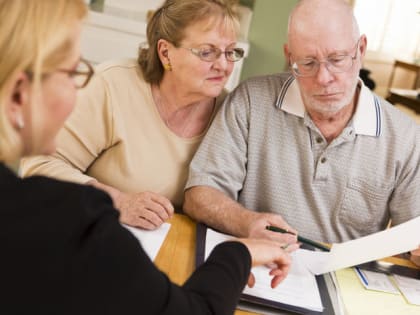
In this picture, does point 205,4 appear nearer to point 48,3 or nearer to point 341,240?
point 341,240

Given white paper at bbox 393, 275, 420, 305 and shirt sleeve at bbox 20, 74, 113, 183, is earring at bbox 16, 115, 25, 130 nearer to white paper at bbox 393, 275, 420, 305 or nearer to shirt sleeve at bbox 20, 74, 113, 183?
shirt sleeve at bbox 20, 74, 113, 183

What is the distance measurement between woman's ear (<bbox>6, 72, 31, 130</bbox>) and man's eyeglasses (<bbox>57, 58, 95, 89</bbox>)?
51 mm

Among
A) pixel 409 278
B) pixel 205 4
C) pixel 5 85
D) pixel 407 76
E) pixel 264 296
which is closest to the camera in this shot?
pixel 5 85

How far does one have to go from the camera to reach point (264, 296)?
1.20 metres

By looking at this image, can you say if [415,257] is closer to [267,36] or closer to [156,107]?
[156,107]

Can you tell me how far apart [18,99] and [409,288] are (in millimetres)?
1049

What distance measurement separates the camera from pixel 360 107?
168 centimetres

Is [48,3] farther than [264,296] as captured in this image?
No

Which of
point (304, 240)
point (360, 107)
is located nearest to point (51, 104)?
point (304, 240)

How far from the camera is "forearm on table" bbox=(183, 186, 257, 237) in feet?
4.89

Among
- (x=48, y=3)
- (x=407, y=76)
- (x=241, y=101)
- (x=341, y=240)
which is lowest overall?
(x=407, y=76)

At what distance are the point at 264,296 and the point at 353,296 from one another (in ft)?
0.77

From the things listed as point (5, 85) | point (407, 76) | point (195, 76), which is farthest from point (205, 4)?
point (407, 76)

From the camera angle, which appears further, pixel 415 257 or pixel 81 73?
pixel 415 257
